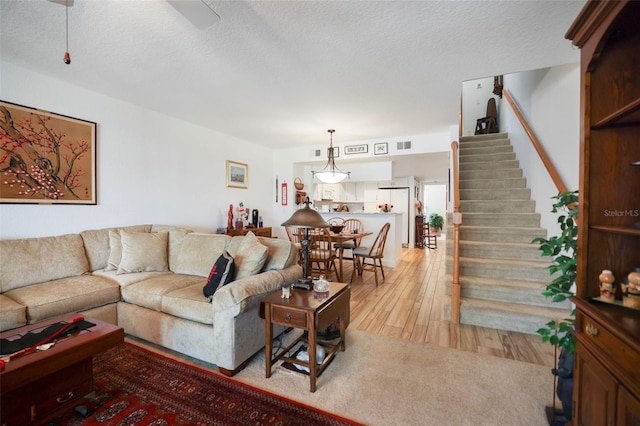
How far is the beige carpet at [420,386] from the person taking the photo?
160 centimetres

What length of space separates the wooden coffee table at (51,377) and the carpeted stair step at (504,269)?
3.43m

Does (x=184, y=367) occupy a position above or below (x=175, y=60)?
below

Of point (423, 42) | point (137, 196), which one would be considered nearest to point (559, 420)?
point (423, 42)

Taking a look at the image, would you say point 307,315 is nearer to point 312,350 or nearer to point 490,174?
point 312,350

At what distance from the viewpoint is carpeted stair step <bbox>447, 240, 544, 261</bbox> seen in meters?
3.27

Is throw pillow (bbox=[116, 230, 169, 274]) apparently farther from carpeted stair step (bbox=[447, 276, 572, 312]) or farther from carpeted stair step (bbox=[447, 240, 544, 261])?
carpeted stair step (bbox=[447, 240, 544, 261])

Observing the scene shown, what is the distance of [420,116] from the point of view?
3.92 metres

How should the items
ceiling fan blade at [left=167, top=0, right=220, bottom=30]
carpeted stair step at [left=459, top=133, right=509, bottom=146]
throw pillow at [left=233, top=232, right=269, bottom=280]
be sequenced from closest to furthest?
1. ceiling fan blade at [left=167, top=0, right=220, bottom=30]
2. throw pillow at [left=233, top=232, right=269, bottom=280]
3. carpeted stair step at [left=459, top=133, right=509, bottom=146]

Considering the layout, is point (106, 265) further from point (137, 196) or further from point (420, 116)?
point (420, 116)

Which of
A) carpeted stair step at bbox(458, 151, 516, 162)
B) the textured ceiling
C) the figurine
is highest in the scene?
the textured ceiling

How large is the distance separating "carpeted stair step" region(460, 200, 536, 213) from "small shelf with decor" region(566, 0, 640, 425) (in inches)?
117

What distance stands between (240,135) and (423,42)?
3.60 meters

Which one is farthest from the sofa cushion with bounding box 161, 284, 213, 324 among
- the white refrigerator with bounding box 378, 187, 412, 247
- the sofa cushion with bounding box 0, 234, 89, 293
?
the white refrigerator with bounding box 378, 187, 412, 247

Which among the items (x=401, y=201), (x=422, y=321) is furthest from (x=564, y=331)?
(x=401, y=201)
